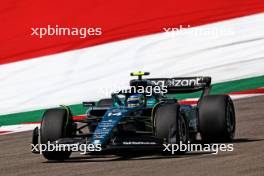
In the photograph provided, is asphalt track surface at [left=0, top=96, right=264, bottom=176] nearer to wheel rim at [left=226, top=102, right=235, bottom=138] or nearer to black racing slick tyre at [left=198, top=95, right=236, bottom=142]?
wheel rim at [left=226, top=102, right=235, bottom=138]

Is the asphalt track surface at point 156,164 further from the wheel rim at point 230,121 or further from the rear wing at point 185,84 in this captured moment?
the rear wing at point 185,84

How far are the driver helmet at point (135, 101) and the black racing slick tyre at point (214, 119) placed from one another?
2.89ft

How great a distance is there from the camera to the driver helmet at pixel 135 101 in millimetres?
13016

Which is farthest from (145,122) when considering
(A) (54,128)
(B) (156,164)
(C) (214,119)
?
(B) (156,164)

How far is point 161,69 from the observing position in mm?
21328

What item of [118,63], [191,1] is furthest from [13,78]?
[191,1]

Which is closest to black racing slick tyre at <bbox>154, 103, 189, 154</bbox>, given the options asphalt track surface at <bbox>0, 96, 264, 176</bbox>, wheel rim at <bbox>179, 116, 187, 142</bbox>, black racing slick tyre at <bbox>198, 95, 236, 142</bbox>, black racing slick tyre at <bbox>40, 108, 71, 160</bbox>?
wheel rim at <bbox>179, 116, 187, 142</bbox>

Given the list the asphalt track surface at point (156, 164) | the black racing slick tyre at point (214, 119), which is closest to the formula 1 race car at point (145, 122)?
the black racing slick tyre at point (214, 119)

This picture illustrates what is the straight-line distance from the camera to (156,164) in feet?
36.8

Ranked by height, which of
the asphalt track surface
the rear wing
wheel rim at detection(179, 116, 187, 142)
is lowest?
the asphalt track surface

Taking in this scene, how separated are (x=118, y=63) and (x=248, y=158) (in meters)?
11.1

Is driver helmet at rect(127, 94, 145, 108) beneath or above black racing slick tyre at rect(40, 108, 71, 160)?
above

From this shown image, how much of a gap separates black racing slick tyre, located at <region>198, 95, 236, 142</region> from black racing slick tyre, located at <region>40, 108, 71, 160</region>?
201cm

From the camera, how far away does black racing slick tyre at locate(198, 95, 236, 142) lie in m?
13.1
